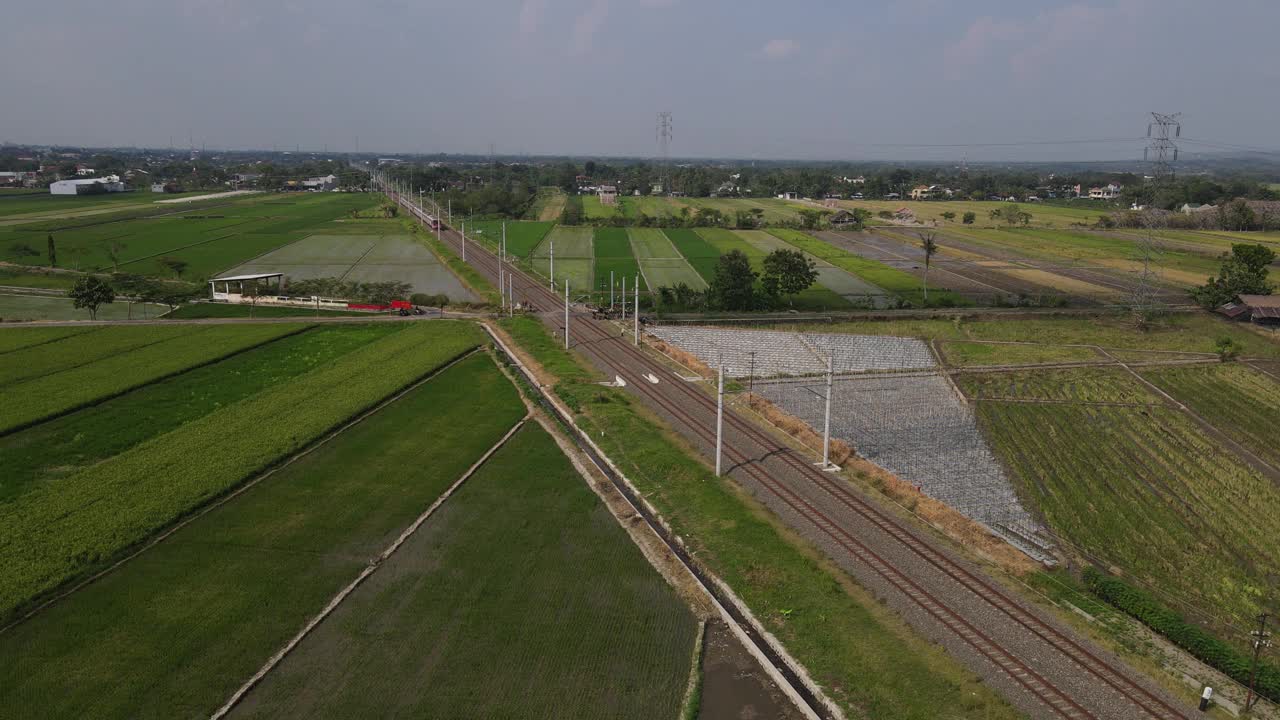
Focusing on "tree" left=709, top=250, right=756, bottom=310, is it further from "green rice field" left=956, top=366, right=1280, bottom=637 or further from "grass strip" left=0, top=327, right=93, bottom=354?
"grass strip" left=0, top=327, right=93, bottom=354

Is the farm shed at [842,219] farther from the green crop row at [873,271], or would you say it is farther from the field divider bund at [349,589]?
the field divider bund at [349,589]

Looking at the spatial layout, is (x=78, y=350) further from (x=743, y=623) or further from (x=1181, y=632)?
(x=1181, y=632)

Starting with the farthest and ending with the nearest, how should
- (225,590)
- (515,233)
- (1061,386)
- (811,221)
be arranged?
(811,221)
(515,233)
(1061,386)
(225,590)

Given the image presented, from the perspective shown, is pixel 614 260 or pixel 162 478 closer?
pixel 162 478

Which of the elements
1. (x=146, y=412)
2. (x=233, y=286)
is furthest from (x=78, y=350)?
(x=233, y=286)

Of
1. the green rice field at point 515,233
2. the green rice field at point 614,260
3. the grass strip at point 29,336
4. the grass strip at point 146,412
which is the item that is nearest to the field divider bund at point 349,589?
the grass strip at point 146,412

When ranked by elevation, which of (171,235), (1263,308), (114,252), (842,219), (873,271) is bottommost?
(1263,308)

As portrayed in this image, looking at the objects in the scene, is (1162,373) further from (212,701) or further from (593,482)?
(212,701)
